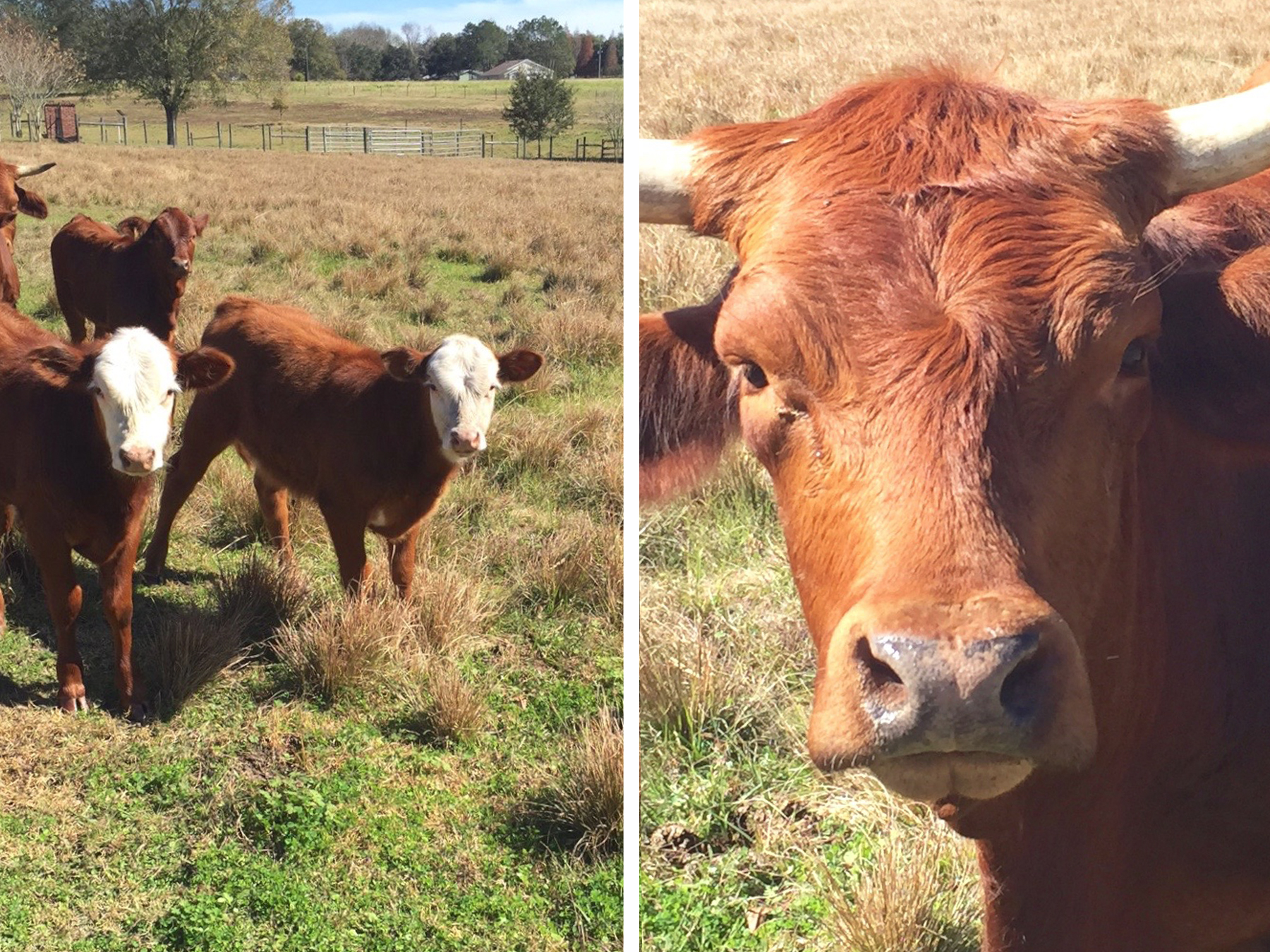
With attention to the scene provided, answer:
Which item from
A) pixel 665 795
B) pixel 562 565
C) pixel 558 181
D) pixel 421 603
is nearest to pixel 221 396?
pixel 421 603

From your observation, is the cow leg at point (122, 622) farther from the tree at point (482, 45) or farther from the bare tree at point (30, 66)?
the bare tree at point (30, 66)

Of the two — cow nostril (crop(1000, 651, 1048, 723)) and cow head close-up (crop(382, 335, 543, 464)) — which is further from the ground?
cow nostril (crop(1000, 651, 1048, 723))

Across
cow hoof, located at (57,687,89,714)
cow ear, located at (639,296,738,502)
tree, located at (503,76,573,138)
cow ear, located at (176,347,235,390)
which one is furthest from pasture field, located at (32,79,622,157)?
cow ear, located at (639,296,738,502)

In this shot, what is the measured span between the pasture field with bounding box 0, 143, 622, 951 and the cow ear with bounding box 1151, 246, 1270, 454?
2180 mm

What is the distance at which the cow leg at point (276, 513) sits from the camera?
15.8 feet

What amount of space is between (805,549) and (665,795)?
2.65 feet

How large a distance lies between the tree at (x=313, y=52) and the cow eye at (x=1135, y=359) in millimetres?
9561

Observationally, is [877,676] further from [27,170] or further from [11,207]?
[27,170]

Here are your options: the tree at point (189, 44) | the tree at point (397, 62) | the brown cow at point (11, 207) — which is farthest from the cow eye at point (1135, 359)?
the tree at point (189, 44)

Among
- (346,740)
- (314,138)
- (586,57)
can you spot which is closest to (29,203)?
(346,740)

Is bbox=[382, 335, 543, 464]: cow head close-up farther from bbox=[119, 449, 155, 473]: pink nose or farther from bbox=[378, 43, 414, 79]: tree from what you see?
bbox=[378, 43, 414, 79]: tree

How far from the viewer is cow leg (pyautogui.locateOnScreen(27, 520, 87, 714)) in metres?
3.79

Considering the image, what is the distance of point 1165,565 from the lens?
5.64ft

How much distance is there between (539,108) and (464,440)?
27.0 ft
